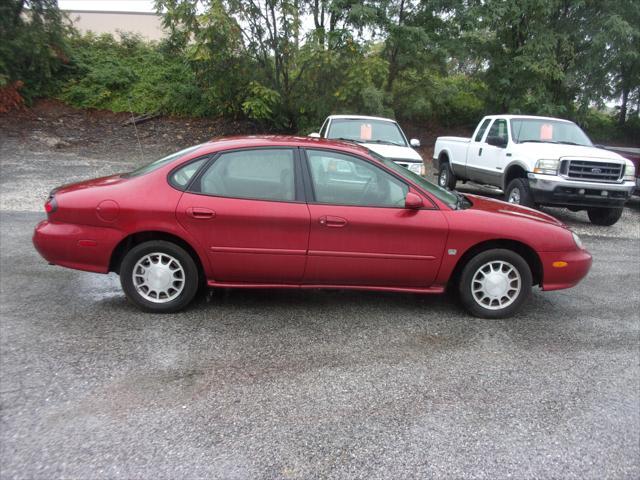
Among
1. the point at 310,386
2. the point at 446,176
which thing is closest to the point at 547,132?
the point at 446,176

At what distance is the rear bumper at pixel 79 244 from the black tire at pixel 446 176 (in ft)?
30.8

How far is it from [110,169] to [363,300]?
10.0 metres

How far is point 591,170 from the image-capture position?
8.66 meters

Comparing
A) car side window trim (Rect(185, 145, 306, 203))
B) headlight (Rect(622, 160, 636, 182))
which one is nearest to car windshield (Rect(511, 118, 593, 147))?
headlight (Rect(622, 160, 636, 182))

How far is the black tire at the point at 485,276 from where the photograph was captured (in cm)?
456

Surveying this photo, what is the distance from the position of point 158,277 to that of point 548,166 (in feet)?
22.7

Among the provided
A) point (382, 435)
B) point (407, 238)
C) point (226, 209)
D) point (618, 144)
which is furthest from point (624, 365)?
point (618, 144)

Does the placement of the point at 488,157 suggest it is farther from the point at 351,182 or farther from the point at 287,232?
the point at 287,232

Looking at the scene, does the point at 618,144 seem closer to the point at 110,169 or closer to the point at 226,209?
the point at 110,169

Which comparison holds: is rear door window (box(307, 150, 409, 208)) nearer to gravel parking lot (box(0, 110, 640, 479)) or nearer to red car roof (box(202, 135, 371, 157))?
red car roof (box(202, 135, 371, 157))

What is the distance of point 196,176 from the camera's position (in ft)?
14.6

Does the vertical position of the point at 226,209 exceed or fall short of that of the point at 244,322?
it exceeds it

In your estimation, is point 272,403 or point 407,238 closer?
point 272,403

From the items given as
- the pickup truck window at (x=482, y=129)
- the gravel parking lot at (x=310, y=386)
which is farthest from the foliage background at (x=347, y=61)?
the gravel parking lot at (x=310, y=386)
